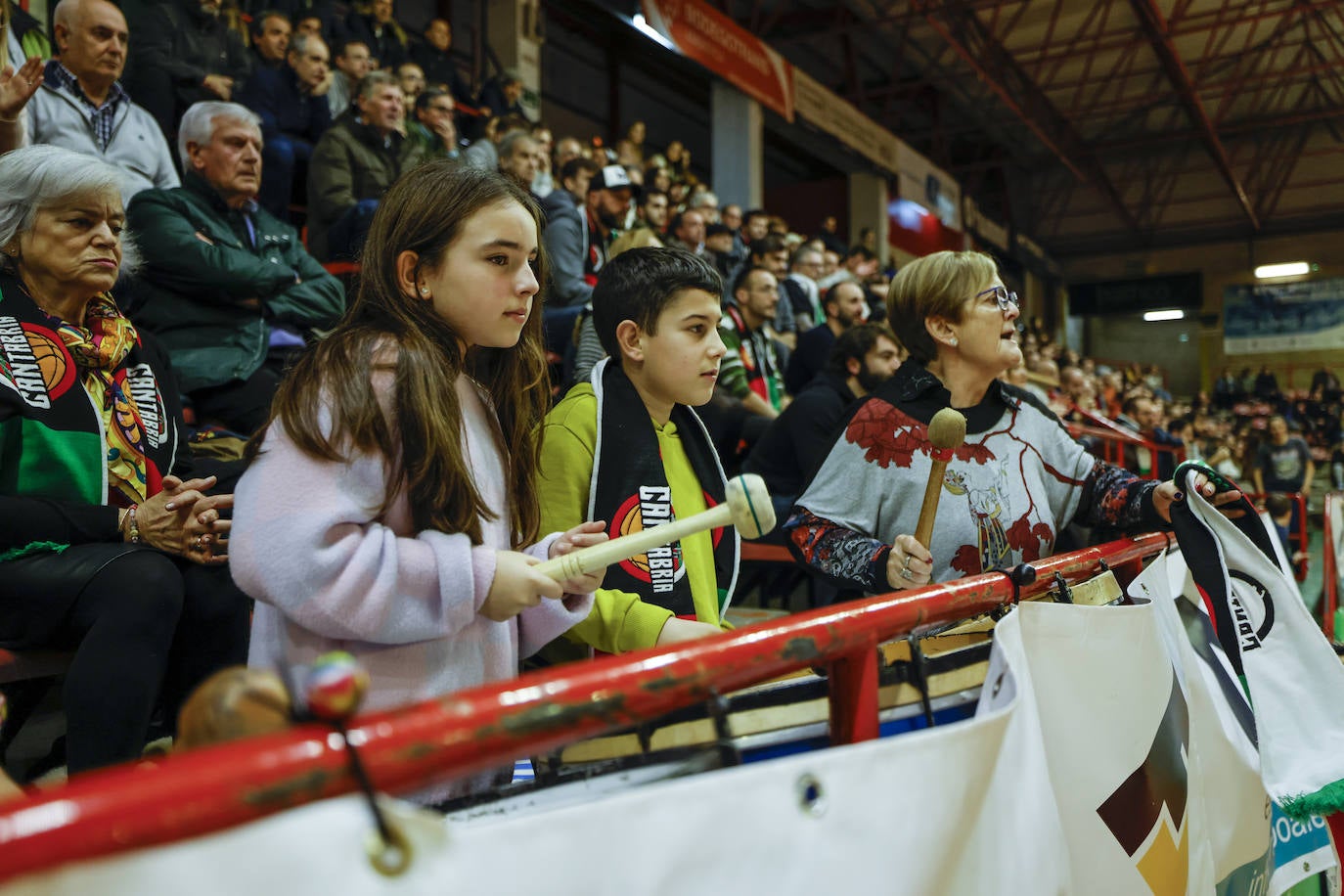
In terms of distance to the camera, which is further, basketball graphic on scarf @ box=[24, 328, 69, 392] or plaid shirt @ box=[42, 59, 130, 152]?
plaid shirt @ box=[42, 59, 130, 152]

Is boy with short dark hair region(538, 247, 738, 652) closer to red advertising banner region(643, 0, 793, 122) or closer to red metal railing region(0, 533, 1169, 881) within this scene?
red metal railing region(0, 533, 1169, 881)

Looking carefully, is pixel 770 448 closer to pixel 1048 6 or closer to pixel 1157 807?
pixel 1157 807

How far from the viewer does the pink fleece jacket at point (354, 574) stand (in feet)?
3.31

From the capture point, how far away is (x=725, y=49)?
10.1m

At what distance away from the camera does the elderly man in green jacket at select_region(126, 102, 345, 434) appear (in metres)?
2.74

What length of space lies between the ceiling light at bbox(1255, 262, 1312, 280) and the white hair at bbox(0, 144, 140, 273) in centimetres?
2419

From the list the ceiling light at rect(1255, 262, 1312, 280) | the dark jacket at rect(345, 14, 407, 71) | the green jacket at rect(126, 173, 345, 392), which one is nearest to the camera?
the green jacket at rect(126, 173, 345, 392)

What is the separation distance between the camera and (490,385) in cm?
146

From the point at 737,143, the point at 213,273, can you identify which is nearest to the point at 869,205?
the point at 737,143

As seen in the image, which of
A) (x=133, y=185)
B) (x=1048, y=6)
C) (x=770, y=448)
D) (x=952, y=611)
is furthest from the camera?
(x=1048, y=6)

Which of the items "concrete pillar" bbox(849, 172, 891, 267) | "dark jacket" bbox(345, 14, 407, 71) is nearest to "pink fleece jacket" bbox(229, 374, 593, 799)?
"dark jacket" bbox(345, 14, 407, 71)

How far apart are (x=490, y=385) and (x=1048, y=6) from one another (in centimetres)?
1557

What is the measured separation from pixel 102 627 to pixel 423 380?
36.6 inches

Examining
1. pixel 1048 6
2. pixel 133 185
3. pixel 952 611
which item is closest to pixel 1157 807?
pixel 952 611
